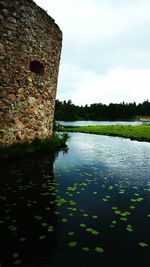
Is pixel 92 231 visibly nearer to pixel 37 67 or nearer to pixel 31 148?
pixel 31 148

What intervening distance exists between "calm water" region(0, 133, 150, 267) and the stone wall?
300 cm

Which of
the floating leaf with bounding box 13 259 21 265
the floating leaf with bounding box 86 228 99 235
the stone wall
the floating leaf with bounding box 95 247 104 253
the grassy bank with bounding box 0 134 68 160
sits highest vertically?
the stone wall

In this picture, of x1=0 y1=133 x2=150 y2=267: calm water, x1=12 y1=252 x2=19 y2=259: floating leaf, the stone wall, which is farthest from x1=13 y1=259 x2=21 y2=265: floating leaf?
the stone wall

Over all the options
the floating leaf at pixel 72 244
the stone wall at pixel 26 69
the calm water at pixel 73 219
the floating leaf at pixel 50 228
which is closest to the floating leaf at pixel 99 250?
the calm water at pixel 73 219

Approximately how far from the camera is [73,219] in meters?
5.62

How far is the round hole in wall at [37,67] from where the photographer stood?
13.6 m

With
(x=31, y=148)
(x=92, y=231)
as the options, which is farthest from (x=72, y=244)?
(x=31, y=148)

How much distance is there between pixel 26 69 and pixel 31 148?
Answer: 414 centimetres

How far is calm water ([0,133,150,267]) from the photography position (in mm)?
4164

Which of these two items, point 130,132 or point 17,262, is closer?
point 17,262

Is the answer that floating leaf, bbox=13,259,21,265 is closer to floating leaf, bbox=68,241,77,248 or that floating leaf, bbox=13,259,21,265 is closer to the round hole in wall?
floating leaf, bbox=68,241,77,248

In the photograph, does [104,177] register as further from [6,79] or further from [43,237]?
[6,79]

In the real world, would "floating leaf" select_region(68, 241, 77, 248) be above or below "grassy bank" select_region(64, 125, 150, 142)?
below

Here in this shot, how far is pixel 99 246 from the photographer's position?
14.8ft
